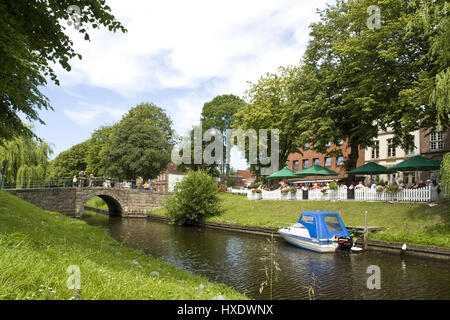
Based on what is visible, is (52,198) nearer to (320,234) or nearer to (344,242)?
(320,234)

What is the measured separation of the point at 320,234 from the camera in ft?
59.2

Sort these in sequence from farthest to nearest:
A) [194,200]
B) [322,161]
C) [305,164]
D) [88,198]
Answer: [305,164]
[322,161]
[88,198]
[194,200]

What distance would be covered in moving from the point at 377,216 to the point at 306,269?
1010 cm

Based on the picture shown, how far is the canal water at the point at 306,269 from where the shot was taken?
1045 cm

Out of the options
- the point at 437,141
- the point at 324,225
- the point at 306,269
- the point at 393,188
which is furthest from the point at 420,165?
the point at 437,141

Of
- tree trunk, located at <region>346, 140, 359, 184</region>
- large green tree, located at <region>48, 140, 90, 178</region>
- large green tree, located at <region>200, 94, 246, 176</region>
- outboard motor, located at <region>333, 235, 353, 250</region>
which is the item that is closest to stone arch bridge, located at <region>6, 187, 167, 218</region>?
large green tree, located at <region>200, 94, 246, 176</region>

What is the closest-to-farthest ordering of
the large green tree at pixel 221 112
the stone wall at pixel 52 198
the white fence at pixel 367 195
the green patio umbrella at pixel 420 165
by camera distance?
the white fence at pixel 367 195, the green patio umbrella at pixel 420 165, the stone wall at pixel 52 198, the large green tree at pixel 221 112

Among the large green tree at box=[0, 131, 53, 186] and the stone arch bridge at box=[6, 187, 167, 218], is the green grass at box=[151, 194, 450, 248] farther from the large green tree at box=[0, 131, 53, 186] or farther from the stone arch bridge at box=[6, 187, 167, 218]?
the large green tree at box=[0, 131, 53, 186]

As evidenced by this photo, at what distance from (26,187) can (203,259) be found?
95.2ft

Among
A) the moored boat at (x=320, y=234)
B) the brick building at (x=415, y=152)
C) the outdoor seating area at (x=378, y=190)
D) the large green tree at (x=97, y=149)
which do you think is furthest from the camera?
the large green tree at (x=97, y=149)

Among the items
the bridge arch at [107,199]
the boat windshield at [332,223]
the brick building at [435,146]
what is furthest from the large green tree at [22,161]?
the brick building at [435,146]

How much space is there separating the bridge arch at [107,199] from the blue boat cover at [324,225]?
29298 mm

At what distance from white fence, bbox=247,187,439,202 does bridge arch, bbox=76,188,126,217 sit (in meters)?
19.6

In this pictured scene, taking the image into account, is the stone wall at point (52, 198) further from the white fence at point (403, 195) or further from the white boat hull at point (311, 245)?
the white fence at point (403, 195)
